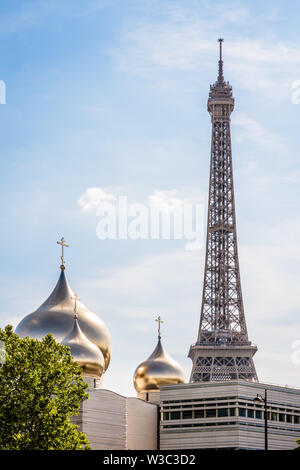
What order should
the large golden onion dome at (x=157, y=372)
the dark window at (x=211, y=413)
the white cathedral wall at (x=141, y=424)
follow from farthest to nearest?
the large golden onion dome at (x=157, y=372)
the white cathedral wall at (x=141, y=424)
the dark window at (x=211, y=413)

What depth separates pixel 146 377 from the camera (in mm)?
70750

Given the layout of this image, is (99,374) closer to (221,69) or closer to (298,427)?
(298,427)

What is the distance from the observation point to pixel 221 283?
106m

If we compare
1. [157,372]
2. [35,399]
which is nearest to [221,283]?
[157,372]

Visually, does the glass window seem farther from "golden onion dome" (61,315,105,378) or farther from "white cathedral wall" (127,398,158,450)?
"golden onion dome" (61,315,105,378)

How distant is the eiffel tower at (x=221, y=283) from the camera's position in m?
98.1

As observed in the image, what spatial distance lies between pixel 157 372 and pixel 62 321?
1047cm

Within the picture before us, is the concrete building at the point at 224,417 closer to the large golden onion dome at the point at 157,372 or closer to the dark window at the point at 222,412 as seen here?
the dark window at the point at 222,412

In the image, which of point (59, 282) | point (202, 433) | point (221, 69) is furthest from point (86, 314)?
point (221, 69)

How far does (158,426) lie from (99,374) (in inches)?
341

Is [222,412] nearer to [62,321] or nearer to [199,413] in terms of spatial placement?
[199,413]

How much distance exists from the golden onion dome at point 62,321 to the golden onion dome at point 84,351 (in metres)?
2.13

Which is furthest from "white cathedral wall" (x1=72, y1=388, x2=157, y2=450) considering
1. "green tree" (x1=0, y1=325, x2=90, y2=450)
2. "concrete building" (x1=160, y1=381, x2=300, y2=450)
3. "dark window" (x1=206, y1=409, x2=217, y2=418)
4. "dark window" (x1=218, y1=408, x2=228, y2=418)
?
"green tree" (x1=0, y1=325, x2=90, y2=450)

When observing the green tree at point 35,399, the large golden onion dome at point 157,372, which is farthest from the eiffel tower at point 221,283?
the green tree at point 35,399
